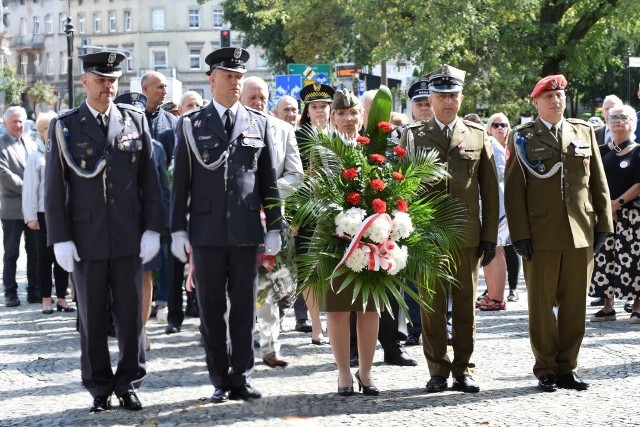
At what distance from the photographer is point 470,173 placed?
821 centimetres

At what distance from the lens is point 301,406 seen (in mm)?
7828

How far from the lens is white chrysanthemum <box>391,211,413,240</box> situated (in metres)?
7.70

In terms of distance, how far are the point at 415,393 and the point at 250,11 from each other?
48.0 metres

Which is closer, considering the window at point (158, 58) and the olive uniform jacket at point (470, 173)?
the olive uniform jacket at point (470, 173)

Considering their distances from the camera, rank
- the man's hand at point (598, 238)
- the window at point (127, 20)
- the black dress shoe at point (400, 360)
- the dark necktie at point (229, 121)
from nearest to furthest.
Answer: the dark necktie at point (229, 121) → the man's hand at point (598, 238) → the black dress shoe at point (400, 360) → the window at point (127, 20)

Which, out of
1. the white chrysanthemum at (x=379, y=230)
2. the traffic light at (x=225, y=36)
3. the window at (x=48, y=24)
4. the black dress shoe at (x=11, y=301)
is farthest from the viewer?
the window at (x=48, y=24)

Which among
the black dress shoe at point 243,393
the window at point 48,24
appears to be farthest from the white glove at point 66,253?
the window at point 48,24

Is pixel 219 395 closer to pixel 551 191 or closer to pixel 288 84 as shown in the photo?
pixel 551 191

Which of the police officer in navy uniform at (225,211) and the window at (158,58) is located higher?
the window at (158,58)

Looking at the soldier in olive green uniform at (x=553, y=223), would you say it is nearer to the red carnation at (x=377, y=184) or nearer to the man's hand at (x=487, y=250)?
the man's hand at (x=487, y=250)

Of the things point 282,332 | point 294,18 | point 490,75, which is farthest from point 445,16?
point 282,332

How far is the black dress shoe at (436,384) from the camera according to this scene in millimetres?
8203

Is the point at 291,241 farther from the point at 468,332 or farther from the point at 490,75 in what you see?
the point at 490,75

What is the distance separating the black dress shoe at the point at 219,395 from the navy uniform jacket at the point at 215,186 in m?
1.02
